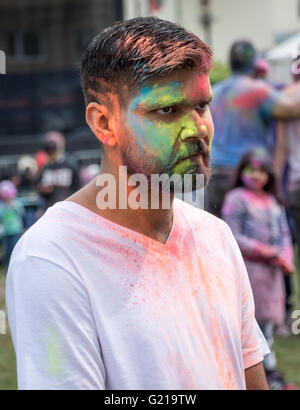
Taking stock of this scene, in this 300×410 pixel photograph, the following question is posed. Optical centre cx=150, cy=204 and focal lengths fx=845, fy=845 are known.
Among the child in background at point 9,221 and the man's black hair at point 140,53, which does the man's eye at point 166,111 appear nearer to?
the man's black hair at point 140,53

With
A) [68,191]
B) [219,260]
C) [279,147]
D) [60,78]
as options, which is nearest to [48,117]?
[60,78]

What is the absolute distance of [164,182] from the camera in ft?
4.91

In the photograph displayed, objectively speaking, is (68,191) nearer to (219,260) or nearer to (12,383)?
(12,383)

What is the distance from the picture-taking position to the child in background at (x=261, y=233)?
15.4 ft

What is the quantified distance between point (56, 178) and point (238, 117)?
9.22 ft

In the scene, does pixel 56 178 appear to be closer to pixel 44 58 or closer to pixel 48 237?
pixel 48 237

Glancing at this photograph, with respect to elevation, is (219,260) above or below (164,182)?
below

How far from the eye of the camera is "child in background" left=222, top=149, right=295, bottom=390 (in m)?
4.68

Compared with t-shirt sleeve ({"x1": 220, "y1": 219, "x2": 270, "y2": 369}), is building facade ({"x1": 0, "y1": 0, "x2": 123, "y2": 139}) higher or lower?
higher

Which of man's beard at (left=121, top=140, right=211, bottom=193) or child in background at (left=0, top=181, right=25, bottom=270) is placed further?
child in background at (left=0, top=181, right=25, bottom=270)

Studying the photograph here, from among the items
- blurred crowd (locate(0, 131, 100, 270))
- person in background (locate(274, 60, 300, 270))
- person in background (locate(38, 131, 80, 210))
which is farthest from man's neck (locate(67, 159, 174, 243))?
person in background (locate(38, 131, 80, 210))

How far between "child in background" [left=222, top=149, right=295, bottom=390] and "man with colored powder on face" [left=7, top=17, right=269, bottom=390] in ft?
10.2

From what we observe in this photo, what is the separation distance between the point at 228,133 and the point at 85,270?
3.75 metres

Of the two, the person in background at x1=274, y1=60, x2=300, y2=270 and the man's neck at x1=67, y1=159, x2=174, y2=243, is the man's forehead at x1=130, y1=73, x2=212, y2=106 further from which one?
the person in background at x1=274, y1=60, x2=300, y2=270
